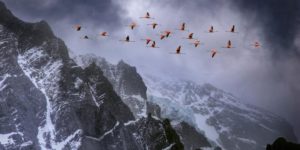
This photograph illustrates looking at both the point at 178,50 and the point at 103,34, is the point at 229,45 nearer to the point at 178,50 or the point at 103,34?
the point at 178,50

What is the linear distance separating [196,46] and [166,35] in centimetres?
630

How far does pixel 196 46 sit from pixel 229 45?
7.51m

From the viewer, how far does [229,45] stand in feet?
294

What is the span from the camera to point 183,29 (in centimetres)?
8931

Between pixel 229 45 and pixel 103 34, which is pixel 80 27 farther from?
pixel 229 45

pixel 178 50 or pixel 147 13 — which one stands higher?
pixel 147 13

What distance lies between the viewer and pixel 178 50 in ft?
298

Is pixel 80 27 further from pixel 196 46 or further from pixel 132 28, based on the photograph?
pixel 196 46

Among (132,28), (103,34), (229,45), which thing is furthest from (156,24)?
(229,45)

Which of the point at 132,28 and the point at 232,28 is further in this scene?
the point at 232,28

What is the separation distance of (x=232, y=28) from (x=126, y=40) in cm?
2213

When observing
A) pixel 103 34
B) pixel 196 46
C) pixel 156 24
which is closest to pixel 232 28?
pixel 196 46

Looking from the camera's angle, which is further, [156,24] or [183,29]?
[183,29]

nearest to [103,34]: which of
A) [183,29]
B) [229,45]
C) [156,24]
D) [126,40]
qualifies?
[126,40]
